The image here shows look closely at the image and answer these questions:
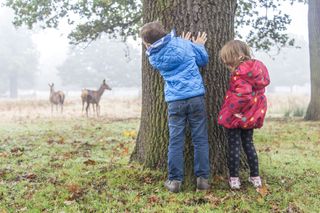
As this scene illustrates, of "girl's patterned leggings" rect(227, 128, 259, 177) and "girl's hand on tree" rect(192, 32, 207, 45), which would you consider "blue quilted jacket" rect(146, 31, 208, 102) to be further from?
"girl's patterned leggings" rect(227, 128, 259, 177)

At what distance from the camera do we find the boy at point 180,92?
13.1 ft

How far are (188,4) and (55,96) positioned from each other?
16753 millimetres

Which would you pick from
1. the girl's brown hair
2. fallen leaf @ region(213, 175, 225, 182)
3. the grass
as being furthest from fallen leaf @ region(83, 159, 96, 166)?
the girl's brown hair

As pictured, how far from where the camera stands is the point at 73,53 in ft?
208

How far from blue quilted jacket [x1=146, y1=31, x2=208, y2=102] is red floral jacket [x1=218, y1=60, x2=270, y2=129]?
333 millimetres

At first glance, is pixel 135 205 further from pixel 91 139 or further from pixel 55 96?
pixel 55 96

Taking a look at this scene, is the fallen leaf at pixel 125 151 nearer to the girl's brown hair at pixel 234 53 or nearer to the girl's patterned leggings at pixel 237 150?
the girl's patterned leggings at pixel 237 150

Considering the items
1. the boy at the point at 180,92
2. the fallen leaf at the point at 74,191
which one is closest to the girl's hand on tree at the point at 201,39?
the boy at the point at 180,92

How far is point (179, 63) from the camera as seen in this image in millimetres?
4012

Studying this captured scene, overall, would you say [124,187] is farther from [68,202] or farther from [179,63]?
[179,63]

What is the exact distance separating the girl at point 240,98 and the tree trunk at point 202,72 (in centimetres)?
23

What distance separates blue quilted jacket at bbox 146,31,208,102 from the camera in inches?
157

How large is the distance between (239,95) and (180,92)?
1.97 feet

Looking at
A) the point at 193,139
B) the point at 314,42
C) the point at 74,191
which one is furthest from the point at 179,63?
the point at 314,42
